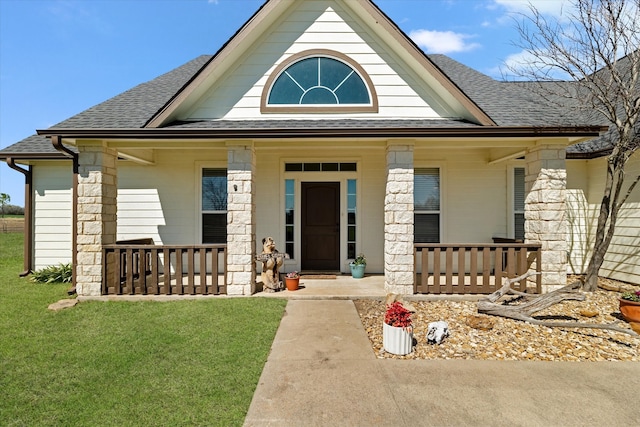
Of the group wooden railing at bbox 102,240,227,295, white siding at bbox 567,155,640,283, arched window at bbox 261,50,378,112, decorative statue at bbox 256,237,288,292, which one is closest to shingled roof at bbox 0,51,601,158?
arched window at bbox 261,50,378,112

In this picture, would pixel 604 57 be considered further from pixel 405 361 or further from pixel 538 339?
pixel 405 361

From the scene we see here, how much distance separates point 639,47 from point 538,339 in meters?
6.54

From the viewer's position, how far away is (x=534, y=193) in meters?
6.26

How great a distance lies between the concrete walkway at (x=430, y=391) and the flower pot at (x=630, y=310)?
4.82ft

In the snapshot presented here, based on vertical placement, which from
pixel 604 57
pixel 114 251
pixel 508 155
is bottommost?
pixel 114 251

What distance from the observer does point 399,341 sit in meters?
3.78

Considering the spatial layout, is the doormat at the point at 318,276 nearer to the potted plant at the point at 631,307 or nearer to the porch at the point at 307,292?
the porch at the point at 307,292

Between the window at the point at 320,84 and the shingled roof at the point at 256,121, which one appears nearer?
the shingled roof at the point at 256,121

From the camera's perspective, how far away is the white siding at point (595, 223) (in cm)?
709

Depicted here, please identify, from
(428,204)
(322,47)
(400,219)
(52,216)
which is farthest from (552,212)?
(52,216)

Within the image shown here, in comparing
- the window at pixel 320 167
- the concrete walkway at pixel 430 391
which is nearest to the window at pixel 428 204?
the window at pixel 320 167

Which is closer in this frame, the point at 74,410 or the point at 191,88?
the point at 74,410

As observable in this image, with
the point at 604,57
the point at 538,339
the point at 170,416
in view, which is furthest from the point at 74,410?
the point at 604,57

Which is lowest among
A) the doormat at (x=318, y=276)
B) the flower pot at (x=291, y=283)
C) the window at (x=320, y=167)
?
the doormat at (x=318, y=276)
